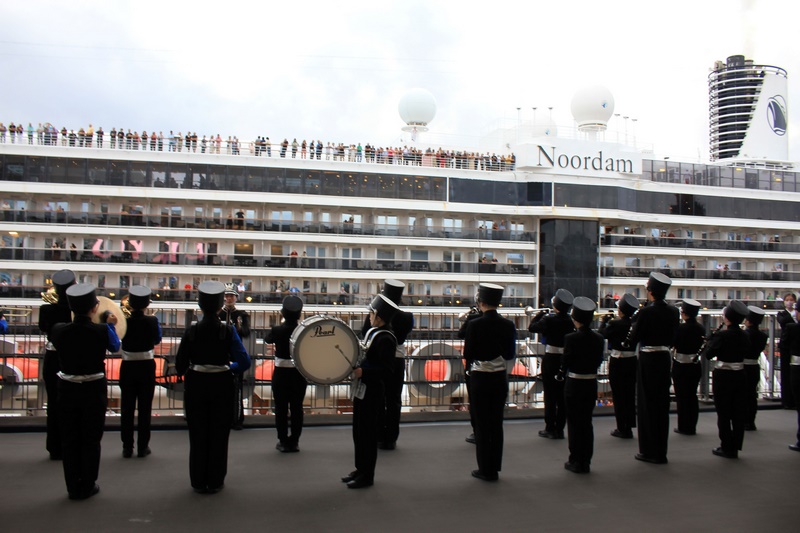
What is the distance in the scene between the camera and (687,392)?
827 cm

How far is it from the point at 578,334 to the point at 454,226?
22.9 metres

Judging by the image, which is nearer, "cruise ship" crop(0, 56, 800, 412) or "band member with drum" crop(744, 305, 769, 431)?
"band member with drum" crop(744, 305, 769, 431)

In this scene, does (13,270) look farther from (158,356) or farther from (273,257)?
(158,356)

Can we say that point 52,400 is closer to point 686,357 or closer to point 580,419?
point 580,419

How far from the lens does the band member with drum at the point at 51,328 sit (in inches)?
245

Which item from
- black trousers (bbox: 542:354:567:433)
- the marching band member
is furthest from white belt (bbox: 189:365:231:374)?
black trousers (bbox: 542:354:567:433)

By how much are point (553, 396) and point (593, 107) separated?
27.6m

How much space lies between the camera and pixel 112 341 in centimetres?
568

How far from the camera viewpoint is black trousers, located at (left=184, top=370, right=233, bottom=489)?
5.61m

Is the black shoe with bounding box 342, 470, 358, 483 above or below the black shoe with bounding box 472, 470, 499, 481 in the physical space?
above

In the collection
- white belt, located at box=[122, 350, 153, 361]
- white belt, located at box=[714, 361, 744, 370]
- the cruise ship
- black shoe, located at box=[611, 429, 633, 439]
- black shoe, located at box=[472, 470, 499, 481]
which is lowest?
black shoe, located at box=[611, 429, 633, 439]

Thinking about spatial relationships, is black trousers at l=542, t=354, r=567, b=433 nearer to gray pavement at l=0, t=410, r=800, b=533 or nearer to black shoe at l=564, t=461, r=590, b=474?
gray pavement at l=0, t=410, r=800, b=533

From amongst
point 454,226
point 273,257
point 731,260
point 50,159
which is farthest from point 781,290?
point 50,159

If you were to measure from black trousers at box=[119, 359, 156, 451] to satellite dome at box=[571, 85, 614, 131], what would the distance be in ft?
98.4
